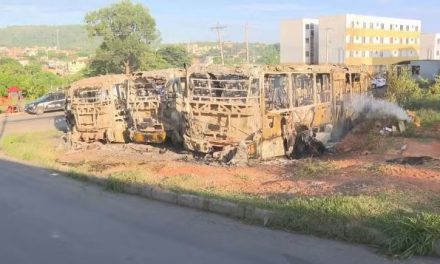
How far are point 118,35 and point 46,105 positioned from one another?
26.8 meters

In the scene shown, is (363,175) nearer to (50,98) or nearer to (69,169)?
(69,169)

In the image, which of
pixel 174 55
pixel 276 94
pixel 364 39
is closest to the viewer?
pixel 276 94

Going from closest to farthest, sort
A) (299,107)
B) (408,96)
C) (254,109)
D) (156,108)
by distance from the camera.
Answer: (254,109)
(299,107)
(156,108)
(408,96)

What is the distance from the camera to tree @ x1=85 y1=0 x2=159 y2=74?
58469 mm

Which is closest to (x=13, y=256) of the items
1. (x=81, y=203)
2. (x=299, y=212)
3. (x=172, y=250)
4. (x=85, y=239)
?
(x=85, y=239)

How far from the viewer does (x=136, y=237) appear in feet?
23.2

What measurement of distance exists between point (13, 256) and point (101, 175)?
16.7 feet

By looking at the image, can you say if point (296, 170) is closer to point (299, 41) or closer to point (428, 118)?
point (428, 118)

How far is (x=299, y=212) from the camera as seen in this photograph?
721 cm

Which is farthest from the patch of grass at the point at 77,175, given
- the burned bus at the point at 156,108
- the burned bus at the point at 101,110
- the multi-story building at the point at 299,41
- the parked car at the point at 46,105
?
the multi-story building at the point at 299,41

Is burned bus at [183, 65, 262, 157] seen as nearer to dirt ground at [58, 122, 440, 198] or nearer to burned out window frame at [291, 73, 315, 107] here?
dirt ground at [58, 122, 440, 198]

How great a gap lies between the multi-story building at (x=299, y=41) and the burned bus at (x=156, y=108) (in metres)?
83.6

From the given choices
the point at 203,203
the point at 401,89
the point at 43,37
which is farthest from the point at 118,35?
the point at 43,37

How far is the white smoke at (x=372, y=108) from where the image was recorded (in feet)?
64.5
